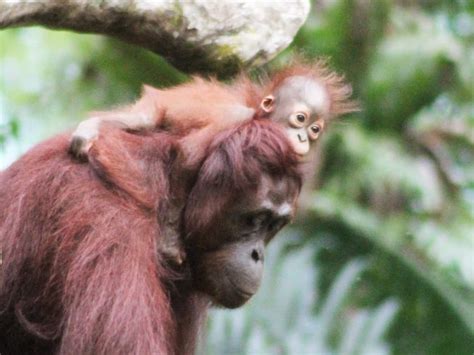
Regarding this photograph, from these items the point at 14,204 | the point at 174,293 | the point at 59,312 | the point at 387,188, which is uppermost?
the point at 14,204

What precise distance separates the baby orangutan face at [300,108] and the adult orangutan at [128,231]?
0.09 meters

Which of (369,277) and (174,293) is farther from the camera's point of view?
(369,277)

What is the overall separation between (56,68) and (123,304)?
5.69 meters

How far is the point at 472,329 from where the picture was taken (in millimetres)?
7348

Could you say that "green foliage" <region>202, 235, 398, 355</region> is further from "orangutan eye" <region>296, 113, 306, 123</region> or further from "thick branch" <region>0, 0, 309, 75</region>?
"orangutan eye" <region>296, 113, 306, 123</region>

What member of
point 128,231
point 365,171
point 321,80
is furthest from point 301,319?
point 128,231

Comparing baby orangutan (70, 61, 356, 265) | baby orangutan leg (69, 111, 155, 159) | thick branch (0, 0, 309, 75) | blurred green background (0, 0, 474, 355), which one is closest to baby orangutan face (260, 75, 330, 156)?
baby orangutan (70, 61, 356, 265)

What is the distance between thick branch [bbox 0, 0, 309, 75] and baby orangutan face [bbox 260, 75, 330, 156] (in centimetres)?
25

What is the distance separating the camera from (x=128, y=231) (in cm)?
470

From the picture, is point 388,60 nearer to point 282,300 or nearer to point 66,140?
point 282,300

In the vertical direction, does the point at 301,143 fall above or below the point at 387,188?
above

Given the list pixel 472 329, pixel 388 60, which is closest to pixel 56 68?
pixel 388 60

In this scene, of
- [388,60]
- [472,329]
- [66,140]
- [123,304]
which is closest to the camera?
[123,304]

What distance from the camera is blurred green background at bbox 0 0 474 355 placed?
7531mm
